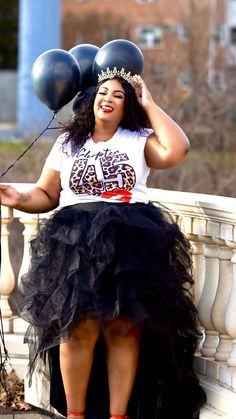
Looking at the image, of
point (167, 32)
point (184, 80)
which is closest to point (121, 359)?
point (184, 80)

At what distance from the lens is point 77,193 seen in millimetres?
4578

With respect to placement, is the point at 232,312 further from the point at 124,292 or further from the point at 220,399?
the point at 124,292

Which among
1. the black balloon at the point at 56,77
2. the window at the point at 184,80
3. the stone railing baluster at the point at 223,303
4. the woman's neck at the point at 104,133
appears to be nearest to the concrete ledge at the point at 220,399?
the stone railing baluster at the point at 223,303

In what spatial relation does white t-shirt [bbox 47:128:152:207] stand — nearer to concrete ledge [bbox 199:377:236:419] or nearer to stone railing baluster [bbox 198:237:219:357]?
stone railing baluster [bbox 198:237:219:357]

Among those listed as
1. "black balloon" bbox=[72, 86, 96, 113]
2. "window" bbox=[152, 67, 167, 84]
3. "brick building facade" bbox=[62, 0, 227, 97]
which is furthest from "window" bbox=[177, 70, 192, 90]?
"black balloon" bbox=[72, 86, 96, 113]

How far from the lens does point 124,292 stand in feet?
14.2

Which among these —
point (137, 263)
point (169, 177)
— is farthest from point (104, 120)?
point (169, 177)

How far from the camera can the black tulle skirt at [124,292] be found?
4.35 metres

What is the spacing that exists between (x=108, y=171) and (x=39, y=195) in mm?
430

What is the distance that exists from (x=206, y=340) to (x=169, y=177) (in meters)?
5.95

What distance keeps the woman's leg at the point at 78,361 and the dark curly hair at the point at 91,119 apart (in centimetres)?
81

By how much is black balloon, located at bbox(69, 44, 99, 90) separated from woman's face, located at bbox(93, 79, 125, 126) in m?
0.42

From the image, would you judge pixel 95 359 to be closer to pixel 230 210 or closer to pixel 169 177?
pixel 230 210

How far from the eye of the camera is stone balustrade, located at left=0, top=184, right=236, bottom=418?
4.50 meters
